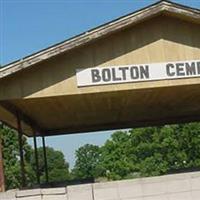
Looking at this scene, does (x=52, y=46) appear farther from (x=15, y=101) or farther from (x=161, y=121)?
(x=161, y=121)

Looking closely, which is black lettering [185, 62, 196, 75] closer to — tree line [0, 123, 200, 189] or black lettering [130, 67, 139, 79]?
black lettering [130, 67, 139, 79]

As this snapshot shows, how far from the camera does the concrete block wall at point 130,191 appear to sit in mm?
10523

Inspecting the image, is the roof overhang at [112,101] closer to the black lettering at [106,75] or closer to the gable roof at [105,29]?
the gable roof at [105,29]

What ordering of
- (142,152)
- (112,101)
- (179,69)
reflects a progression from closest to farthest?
(179,69), (112,101), (142,152)

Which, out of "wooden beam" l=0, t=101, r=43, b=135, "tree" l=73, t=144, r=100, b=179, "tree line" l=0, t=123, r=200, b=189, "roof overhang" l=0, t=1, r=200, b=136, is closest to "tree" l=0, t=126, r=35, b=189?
"tree line" l=0, t=123, r=200, b=189

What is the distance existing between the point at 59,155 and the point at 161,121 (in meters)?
104

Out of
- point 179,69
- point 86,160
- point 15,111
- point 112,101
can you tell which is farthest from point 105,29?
point 86,160

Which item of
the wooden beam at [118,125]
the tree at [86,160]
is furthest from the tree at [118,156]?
the wooden beam at [118,125]

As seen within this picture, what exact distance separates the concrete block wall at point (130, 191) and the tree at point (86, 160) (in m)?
112

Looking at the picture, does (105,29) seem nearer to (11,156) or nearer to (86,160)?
(11,156)

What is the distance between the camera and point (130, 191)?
10586 millimetres

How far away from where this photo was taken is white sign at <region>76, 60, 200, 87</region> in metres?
12.2

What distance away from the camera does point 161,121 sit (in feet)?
68.7

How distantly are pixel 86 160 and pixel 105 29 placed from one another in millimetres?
119844
